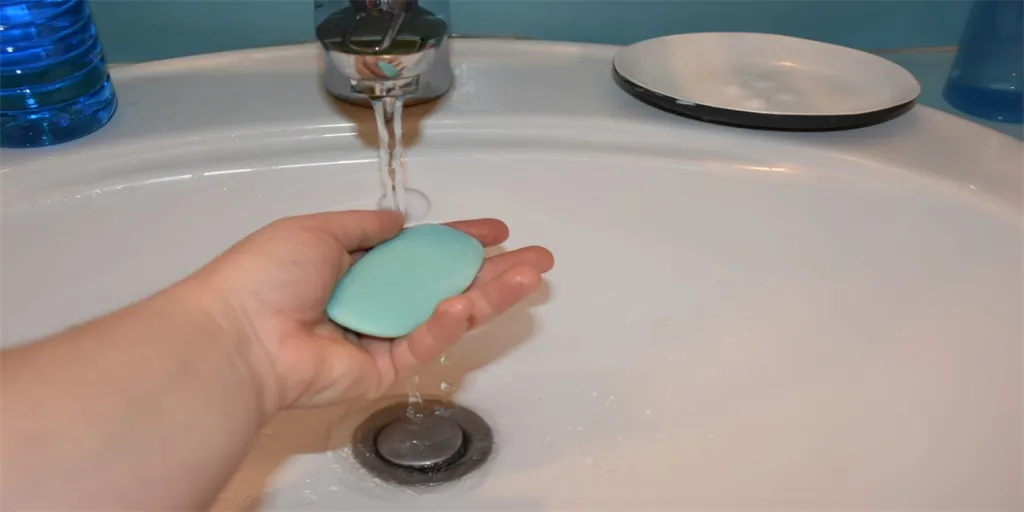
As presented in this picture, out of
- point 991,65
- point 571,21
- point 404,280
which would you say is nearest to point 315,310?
point 404,280

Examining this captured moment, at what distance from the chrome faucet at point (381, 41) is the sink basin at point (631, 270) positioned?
88 mm

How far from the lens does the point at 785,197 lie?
0.46 m

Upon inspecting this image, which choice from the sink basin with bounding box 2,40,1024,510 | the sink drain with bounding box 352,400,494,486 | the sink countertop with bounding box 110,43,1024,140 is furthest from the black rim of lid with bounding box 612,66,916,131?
the sink drain with bounding box 352,400,494,486

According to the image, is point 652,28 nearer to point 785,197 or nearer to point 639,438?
point 785,197

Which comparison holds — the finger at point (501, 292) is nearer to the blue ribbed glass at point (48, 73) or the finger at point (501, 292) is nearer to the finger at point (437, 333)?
the finger at point (437, 333)

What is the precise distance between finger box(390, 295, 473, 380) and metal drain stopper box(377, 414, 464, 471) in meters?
0.09

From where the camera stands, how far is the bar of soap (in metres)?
0.39

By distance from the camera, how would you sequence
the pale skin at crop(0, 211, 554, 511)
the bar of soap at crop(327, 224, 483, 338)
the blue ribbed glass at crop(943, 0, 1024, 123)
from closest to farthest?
the pale skin at crop(0, 211, 554, 511)
the bar of soap at crop(327, 224, 483, 338)
the blue ribbed glass at crop(943, 0, 1024, 123)

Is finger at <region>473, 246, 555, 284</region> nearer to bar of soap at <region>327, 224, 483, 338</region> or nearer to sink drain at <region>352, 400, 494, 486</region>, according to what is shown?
bar of soap at <region>327, 224, 483, 338</region>

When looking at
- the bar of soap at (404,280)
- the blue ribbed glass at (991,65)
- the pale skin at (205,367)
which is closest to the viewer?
the pale skin at (205,367)

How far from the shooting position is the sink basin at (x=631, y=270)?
42 cm

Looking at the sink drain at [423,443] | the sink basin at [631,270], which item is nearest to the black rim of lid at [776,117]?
the sink basin at [631,270]

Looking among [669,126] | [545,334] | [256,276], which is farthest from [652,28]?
[256,276]

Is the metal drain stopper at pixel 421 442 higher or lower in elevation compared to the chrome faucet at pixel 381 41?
lower
